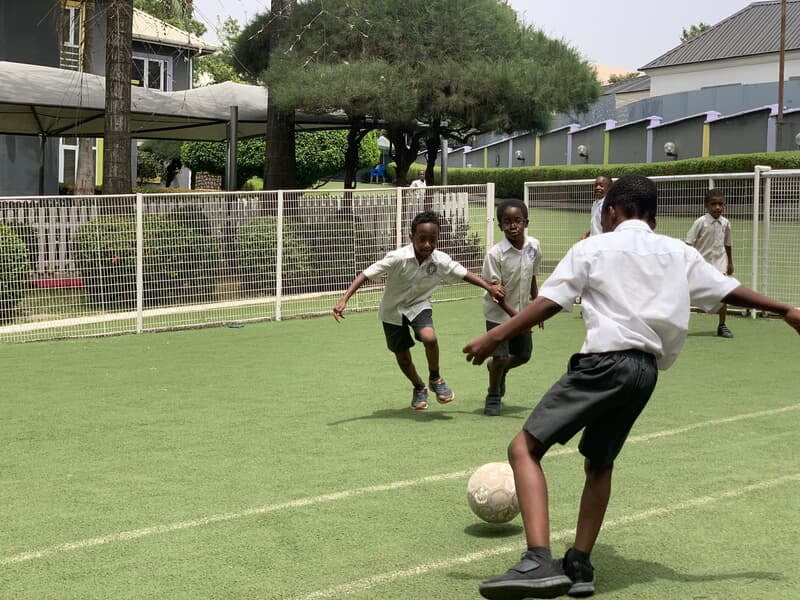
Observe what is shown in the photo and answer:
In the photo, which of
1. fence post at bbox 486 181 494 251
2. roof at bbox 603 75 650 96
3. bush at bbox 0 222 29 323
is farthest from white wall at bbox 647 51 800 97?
bush at bbox 0 222 29 323

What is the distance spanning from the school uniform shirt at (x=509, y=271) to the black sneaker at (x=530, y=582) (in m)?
4.49

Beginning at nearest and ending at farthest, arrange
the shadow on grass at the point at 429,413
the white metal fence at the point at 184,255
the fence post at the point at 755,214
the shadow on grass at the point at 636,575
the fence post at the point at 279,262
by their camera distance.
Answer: the shadow on grass at the point at 636,575 → the shadow on grass at the point at 429,413 → the white metal fence at the point at 184,255 → the fence post at the point at 755,214 → the fence post at the point at 279,262

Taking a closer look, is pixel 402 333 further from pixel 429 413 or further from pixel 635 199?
pixel 635 199

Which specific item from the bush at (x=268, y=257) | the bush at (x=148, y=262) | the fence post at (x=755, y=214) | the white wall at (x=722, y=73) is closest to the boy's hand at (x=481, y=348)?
the bush at (x=148, y=262)

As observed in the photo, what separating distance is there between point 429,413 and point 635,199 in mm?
4338

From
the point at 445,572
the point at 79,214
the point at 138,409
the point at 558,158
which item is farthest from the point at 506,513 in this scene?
the point at 558,158

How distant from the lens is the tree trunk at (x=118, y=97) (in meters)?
15.5

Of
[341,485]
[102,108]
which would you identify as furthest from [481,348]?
[102,108]

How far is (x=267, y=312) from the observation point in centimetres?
1520

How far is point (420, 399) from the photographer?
8484mm

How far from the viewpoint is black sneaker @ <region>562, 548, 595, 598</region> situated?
4.20 meters

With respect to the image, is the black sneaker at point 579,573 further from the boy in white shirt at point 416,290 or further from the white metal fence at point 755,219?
the white metal fence at point 755,219

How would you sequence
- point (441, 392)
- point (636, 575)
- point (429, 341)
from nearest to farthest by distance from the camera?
1. point (636, 575)
2. point (429, 341)
3. point (441, 392)

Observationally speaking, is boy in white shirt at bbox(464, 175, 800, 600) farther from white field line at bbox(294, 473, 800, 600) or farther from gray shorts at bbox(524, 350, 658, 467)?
white field line at bbox(294, 473, 800, 600)
